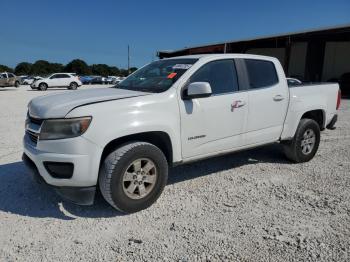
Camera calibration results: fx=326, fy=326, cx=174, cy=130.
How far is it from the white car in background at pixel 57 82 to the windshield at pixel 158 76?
26219 mm

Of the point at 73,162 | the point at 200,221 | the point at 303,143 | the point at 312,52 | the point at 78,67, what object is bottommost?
the point at 200,221

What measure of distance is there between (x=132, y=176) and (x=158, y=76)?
1454mm

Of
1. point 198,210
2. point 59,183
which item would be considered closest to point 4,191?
point 59,183

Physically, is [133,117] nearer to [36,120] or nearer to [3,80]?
[36,120]

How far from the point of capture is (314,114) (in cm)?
572

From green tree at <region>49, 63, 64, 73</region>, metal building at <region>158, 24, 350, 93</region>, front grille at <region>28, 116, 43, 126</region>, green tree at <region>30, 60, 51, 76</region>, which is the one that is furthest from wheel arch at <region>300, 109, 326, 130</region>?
green tree at <region>49, 63, 64, 73</region>

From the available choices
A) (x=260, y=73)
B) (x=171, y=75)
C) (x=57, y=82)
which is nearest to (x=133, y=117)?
(x=171, y=75)

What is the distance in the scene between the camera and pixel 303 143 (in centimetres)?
542

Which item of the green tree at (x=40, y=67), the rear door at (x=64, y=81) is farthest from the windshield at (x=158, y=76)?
the green tree at (x=40, y=67)

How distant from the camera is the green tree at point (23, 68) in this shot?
85.9m

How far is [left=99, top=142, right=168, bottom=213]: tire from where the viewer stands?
3314mm

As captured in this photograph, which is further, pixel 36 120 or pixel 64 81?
pixel 64 81

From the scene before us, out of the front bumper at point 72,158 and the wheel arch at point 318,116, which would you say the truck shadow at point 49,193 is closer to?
the front bumper at point 72,158

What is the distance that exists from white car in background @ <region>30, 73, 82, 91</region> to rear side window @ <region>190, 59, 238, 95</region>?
27.2 meters
